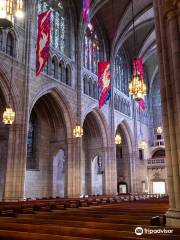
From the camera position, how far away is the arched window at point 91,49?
997 inches

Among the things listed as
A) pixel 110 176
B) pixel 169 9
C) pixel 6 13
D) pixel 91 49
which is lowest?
pixel 110 176

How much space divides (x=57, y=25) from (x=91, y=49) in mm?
5137

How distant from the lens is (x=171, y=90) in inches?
266

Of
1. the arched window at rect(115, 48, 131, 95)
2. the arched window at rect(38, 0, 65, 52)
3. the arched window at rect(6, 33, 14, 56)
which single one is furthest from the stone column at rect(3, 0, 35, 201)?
the arched window at rect(115, 48, 131, 95)

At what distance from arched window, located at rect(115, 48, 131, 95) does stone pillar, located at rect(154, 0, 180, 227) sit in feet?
75.2

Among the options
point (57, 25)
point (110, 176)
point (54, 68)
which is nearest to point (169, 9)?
point (54, 68)

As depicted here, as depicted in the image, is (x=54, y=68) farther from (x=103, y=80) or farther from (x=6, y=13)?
(x=6, y=13)

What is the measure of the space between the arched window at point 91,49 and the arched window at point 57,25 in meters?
3.17

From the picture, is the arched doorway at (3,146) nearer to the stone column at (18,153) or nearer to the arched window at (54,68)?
the stone column at (18,153)

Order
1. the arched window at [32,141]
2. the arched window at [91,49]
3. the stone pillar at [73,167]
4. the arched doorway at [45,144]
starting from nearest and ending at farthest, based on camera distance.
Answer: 1. the stone pillar at [73,167]
2. the arched doorway at [45,144]
3. the arched window at [32,141]
4. the arched window at [91,49]

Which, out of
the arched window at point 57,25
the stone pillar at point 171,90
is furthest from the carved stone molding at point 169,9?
the arched window at point 57,25

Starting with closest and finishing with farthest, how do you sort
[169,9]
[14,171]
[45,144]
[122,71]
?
1. [169,9]
2. [14,171]
3. [45,144]
4. [122,71]

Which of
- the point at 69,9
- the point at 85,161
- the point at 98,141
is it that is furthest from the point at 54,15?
the point at 85,161

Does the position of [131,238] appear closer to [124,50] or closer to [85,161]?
[85,161]
